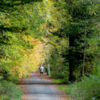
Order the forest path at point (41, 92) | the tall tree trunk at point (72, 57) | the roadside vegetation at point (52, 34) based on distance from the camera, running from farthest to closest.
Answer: the tall tree trunk at point (72, 57) < the forest path at point (41, 92) < the roadside vegetation at point (52, 34)

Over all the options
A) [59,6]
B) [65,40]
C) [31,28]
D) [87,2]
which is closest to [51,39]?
[65,40]

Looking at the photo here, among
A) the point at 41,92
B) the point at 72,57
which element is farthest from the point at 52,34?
the point at 41,92

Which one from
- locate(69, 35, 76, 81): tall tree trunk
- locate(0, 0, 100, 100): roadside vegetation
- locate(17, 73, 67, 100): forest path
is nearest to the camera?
locate(0, 0, 100, 100): roadside vegetation

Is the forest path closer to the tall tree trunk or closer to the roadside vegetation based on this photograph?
the roadside vegetation

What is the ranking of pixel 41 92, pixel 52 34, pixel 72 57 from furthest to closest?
pixel 52 34, pixel 72 57, pixel 41 92

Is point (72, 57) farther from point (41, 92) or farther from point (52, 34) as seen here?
point (41, 92)

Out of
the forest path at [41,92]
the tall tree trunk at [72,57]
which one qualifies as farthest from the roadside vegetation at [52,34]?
the forest path at [41,92]

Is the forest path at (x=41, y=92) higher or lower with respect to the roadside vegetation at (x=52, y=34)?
lower

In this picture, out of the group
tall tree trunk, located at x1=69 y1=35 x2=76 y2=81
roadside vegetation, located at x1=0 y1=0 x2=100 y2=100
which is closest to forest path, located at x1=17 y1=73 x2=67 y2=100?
roadside vegetation, located at x1=0 y1=0 x2=100 y2=100

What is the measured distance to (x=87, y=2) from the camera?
13.5 m

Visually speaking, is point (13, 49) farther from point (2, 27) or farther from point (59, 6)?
point (59, 6)

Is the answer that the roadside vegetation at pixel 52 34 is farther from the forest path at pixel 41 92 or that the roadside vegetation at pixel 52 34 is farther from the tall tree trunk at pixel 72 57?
the forest path at pixel 41 92

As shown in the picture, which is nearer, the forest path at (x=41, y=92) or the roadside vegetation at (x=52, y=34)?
the roadside vegetation at (x=52, y=34)

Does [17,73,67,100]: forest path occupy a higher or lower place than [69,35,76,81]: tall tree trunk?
lower
